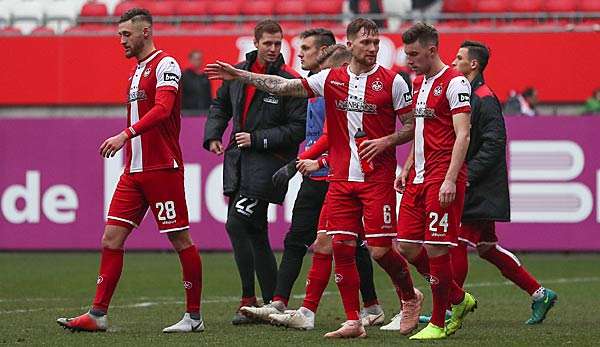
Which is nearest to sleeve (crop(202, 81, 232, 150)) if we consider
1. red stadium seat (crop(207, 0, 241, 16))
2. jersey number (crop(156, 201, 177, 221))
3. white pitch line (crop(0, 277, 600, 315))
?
jersey number (crop(156, 201, 177, 221))

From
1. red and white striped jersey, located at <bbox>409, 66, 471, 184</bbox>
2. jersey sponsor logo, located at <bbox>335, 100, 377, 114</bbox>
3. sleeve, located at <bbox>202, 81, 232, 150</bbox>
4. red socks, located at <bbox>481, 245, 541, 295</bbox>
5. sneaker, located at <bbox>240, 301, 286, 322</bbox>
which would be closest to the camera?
red and white striped jersey, located at <bbox>409, 66, 471, 184</bbox>

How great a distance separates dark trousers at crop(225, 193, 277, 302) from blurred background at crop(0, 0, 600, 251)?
6314mm

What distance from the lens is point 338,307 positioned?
11.7 meters

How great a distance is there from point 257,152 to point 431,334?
2.34 metres

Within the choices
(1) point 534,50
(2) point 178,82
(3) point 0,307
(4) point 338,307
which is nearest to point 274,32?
(2) point 178,82

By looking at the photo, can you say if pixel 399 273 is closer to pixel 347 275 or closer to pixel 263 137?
pixel 347 275

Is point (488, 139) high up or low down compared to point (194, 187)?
up

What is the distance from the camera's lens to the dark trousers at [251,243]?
10.6m

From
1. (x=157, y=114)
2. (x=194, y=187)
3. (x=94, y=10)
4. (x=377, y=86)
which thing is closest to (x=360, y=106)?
(x=377, y=86)

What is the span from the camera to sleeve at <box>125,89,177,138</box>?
30.5ft

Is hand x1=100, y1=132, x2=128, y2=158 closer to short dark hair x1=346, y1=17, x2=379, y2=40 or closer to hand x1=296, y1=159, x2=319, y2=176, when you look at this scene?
hand x1=296, y1=159, x2=319, y2=176

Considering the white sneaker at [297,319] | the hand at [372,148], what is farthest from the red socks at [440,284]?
the white sneaker at [297,319]

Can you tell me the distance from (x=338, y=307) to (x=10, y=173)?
7.19 metres

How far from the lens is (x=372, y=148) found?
9.12 metres
